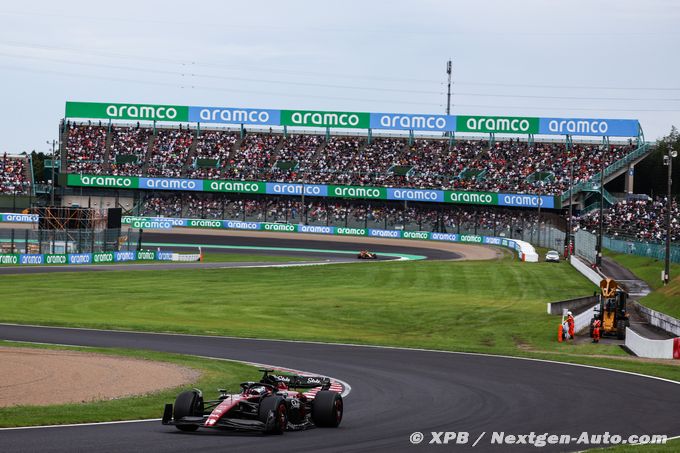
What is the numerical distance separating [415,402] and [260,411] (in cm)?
500

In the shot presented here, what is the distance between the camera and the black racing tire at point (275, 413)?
1712 centimetres

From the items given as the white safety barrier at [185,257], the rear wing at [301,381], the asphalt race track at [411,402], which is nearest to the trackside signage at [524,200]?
the white safety barrier at [185,257]

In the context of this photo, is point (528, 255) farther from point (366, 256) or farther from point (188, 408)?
point (188, 408)

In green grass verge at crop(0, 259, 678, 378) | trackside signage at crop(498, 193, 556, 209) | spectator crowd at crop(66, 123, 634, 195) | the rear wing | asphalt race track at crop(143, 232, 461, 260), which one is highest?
spectator crowd at crop(66, 123, 634, 195)

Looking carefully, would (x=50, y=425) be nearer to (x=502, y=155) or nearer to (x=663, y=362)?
(x=663, y=362)

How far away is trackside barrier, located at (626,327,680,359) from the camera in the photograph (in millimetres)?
32125

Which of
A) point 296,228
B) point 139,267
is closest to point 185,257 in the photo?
point 139,267

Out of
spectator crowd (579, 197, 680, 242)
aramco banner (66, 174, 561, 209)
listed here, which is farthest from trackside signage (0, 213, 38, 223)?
spectator crowd (579, 197, 680, 242)

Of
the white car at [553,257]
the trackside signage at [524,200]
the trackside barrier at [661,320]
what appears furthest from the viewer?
the trackside signage at [524,200]

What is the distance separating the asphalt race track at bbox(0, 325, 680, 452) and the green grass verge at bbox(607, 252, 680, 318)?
1828 centimetres

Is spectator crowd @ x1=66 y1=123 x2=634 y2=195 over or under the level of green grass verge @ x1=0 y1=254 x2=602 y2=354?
over

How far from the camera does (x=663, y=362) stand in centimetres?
3058

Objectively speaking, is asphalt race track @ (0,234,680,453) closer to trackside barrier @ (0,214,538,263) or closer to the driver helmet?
the driver helmet

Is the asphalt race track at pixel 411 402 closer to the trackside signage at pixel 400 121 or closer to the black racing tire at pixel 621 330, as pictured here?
the black racing tire at pixel 621 330
